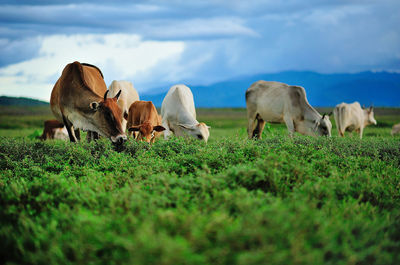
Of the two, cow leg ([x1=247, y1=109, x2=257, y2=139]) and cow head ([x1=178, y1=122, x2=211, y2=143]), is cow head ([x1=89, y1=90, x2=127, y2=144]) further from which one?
cow leg ([x1=247, y1=109, x2=257, y2=139])

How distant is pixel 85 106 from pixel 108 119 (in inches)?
30.6

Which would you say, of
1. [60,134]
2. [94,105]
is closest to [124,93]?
[94,105]

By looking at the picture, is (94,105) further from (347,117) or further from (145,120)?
(347,117)

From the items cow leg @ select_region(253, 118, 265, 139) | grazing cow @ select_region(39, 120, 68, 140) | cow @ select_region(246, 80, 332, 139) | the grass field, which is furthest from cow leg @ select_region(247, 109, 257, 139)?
grazing cow @ select_region(39, 120, 68, 140)

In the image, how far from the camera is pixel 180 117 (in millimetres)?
9586

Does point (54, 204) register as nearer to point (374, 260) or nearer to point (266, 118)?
point (374, 260)

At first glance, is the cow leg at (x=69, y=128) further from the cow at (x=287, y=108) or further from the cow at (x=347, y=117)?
the cow at (x=347, y=117)

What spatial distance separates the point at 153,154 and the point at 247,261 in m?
4.45

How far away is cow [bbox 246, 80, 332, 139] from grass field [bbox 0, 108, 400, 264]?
513 centimetres

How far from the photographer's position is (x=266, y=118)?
1231cm

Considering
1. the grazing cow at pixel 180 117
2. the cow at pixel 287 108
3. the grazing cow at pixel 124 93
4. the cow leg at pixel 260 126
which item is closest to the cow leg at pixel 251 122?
the cow at pixel 287 108

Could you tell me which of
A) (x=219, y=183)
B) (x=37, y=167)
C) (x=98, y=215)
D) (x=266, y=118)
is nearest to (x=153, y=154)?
(x=37, y=167)

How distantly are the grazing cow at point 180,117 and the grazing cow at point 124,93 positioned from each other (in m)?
1.25

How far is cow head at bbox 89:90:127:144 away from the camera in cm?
729
